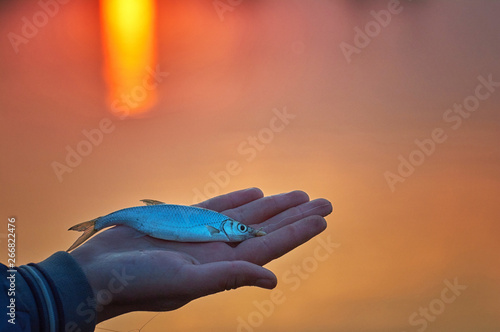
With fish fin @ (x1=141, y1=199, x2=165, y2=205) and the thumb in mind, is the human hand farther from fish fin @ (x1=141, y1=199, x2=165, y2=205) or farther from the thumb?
fish fin @ (x1=141, y1=199, x2=165, y2=205)

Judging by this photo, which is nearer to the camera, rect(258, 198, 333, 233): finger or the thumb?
the thumb

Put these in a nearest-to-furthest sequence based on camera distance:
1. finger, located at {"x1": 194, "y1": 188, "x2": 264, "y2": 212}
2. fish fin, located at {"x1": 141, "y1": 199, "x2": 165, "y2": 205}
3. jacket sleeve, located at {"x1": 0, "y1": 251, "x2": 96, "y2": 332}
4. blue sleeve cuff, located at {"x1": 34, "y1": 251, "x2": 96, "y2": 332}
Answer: jacket sleeve, located at {"x1": 0, "y1": 251, "x2": 96, "y2": 332} → blue sleeve cuff, located at {"x1": 34, "y1": 251, "x2": 96, "y2": 332} → fish fin, located at {"x1": 141, "y1": 199, "x2": 165, "y2": 205} → finger, located at {"x1": 194, "y1": 188, "x2": 264, "y2": 212}

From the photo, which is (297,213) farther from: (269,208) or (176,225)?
(176,225)

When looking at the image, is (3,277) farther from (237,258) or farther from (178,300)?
(237,258)

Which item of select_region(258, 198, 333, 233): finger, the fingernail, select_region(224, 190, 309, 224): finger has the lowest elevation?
the fingernail

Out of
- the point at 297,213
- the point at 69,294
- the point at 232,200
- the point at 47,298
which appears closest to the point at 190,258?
the point at 69,294

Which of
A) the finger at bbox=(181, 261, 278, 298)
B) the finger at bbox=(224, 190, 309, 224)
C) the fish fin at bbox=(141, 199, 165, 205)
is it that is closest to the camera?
the finger at bbox=(181, 261, 278, 298)

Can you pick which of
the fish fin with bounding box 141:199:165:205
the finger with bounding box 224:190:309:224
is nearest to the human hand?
the finger with bounding box 224:190:309:224
